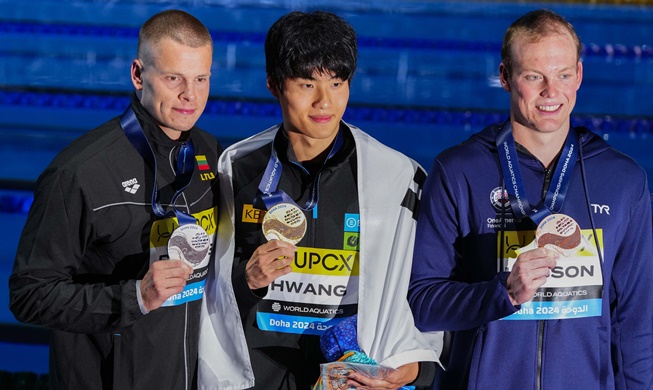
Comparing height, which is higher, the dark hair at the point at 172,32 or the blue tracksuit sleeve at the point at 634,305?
the dark hair at the point at 172,32

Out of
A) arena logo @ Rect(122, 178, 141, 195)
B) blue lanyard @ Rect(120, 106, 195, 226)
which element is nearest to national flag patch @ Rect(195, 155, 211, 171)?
blue lanyard @ Rect(120, 106, 195, 226)

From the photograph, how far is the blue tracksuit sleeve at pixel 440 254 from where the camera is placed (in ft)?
6.64

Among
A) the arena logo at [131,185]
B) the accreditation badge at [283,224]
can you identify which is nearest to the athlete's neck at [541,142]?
the accreditation badge at [283,224]

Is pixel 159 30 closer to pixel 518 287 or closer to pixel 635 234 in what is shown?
pixel 518 287

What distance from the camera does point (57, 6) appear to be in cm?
932

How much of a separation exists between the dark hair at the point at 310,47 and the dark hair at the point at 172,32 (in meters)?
0.17

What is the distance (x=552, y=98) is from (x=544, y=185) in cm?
21

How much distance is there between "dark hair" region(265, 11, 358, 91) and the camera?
6.76 feet

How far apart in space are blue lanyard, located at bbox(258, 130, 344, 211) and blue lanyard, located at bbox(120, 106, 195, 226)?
0.18 m

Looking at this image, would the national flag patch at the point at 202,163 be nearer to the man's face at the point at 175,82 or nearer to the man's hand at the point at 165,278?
the man's face at the point at 175,82

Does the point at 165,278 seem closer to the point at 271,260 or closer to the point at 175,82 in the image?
the point at 271,260

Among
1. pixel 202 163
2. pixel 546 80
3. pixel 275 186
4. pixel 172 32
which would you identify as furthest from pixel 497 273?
pixel 172 32

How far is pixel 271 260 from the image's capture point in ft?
6.43

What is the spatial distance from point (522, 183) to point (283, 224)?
1.84 feet
